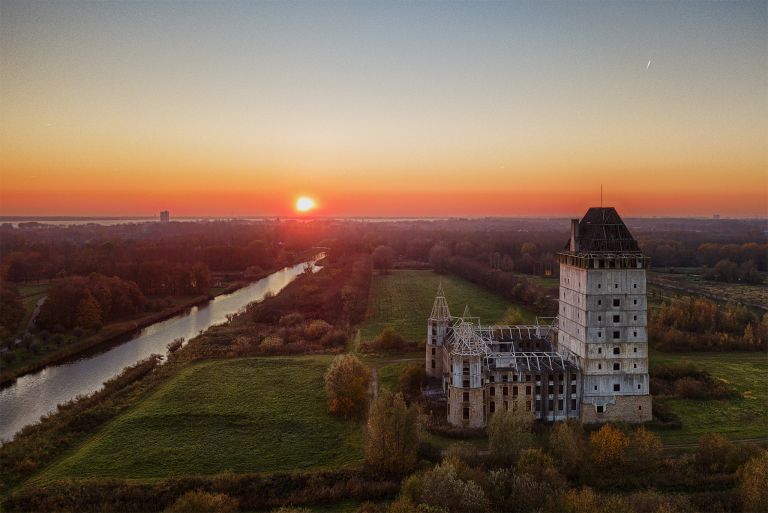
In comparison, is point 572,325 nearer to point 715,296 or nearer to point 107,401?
point 107,401

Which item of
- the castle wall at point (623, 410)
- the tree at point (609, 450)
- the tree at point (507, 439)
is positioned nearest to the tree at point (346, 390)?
the tree at point (507, 439)

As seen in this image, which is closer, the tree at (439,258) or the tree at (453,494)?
the tree at (453,494)

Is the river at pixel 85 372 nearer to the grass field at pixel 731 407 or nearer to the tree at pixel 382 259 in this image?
the tree at pixel 382 259

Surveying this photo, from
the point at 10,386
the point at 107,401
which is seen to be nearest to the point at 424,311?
the point at 107,401

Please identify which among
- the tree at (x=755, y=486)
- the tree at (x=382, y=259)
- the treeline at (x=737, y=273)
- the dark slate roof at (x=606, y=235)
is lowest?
the tree at (x=755, y=486)

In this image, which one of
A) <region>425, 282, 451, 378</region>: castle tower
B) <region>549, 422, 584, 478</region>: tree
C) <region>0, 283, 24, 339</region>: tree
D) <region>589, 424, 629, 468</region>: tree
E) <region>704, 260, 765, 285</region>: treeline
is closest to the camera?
<region>549, 422, 584, 478</region>: tree

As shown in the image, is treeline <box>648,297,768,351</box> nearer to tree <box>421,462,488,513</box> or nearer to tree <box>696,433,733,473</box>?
tree <box>696,433,733,473</box>

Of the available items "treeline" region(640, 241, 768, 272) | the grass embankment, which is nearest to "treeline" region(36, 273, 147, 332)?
the grass embankment
